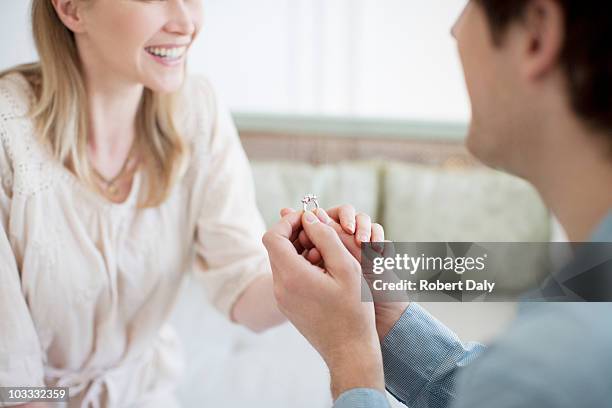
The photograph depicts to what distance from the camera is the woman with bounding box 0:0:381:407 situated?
1046 mm

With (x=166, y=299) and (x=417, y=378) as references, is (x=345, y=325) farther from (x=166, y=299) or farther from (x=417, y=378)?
(x=166, y=299)

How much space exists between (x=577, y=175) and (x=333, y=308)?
12.2 inches

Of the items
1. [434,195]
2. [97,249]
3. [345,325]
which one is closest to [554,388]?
[345,325]

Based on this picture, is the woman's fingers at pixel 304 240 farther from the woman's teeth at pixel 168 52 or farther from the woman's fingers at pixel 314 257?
the woman's teeth at pixel 168 52

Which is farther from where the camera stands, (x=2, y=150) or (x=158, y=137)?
(x=158, y=137)

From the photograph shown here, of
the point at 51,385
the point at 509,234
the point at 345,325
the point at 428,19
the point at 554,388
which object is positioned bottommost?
the point at 509,234

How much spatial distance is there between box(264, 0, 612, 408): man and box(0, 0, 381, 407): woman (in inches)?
6.7

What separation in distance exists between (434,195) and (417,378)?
57.1 inches

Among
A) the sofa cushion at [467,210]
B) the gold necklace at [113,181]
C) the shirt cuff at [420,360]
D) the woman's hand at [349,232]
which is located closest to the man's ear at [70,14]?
the gold necklace at [113,181]

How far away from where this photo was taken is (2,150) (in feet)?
3.36

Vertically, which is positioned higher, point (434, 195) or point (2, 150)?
point (2, 150)

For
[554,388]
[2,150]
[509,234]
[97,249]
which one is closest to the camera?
[554,388]

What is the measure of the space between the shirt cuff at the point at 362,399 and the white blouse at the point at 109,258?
501 mm

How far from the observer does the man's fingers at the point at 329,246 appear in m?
0.80
